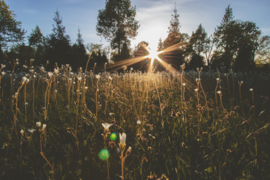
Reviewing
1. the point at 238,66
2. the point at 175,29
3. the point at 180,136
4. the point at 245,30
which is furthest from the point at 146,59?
the point at 180,136

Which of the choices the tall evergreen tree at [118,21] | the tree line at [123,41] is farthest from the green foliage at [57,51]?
the tall evergreen tree at [118,21]

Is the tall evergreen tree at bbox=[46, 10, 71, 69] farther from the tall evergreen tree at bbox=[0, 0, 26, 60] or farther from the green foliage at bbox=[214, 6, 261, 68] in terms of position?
the green foliage at bbox=[214, 6, 261, 68]

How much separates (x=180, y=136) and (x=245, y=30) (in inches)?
1539

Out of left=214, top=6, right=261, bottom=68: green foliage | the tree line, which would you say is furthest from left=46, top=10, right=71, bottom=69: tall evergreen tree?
left=214, top=6, right=261, bottom=68: green foliage

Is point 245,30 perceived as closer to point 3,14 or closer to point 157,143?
point 157,143

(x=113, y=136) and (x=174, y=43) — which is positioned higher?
(x=174, y=43)

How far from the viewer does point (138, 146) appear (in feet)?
5.06

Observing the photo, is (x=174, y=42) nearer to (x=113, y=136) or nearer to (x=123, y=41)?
(x=123, y=41)

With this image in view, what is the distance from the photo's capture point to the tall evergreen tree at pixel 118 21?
27.9 meters

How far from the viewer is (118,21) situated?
2881cm

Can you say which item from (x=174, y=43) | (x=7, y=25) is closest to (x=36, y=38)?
(x=7, y=25)

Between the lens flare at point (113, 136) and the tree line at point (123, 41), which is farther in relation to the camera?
the tree line at point (123, 41)

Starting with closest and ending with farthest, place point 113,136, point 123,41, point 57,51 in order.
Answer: point 113,136 < point 57,51 < point 123,41

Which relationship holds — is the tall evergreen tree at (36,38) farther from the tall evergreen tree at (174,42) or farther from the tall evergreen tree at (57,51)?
the tall evergreen tree at (174,42)
